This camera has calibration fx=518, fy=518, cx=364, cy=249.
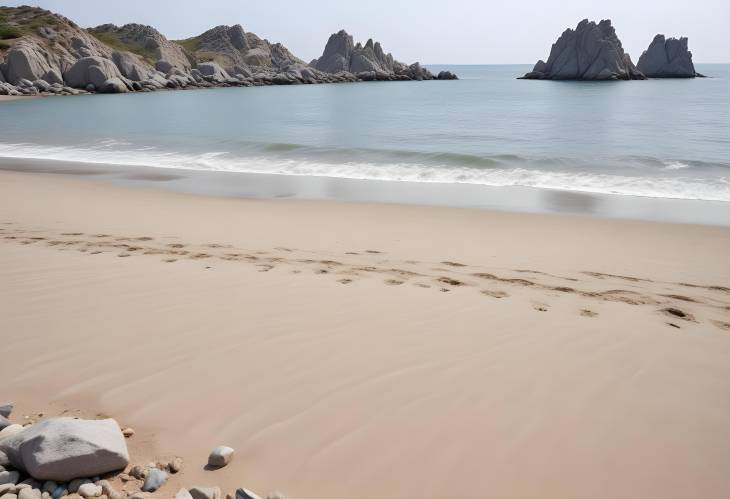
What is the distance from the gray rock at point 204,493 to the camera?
2.54 metres

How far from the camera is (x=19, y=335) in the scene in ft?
14.3

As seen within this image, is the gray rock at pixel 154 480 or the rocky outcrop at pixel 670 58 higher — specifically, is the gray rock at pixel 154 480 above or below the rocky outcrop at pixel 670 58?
below

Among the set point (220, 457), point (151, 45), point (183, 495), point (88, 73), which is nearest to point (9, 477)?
point (183, 495)

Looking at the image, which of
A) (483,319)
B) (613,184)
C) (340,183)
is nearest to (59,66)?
(340,183)

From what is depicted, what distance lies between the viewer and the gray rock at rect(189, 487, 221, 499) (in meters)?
2.54

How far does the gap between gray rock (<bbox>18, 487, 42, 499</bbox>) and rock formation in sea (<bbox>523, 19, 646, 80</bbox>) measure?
111439 millimetres

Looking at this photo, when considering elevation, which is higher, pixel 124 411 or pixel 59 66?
pixel 59 66

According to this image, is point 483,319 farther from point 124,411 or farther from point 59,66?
point 59,66

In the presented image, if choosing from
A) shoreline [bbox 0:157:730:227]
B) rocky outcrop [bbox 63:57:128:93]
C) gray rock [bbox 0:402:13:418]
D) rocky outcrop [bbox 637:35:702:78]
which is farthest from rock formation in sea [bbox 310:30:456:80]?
gray rock [bbox 0:402:13:418]

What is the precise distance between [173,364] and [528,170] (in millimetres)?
13210

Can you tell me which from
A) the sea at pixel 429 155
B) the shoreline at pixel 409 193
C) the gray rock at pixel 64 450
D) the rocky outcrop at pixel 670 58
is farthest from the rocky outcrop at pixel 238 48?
the gray rock at pixel 64 450

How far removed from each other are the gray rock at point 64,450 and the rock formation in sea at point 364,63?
116 meters

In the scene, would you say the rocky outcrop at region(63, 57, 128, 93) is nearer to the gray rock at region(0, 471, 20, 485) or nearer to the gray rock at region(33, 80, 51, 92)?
the gray rock at region(33, 80, 51, 92)

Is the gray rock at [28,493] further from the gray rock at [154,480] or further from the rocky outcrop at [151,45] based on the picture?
the rocky outcrop at [151,45]
